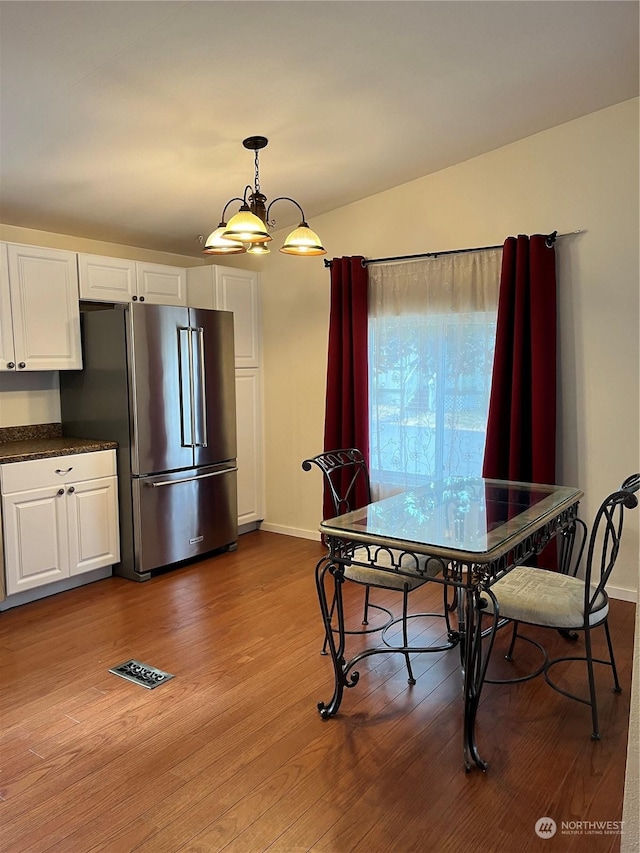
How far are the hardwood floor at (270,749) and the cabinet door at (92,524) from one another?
503mm

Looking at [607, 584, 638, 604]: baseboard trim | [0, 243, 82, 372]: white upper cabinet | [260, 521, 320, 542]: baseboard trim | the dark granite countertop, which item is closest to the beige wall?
[607, 584, 638, 604]: baseboard trim

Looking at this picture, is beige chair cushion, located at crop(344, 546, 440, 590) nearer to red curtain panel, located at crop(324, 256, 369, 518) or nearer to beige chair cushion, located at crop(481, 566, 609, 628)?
beige chair cushion, located at crop(481, 566, 609, 628)

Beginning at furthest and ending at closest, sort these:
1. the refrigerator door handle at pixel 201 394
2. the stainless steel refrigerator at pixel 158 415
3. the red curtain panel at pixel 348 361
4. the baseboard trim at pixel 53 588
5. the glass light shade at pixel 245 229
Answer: the red curtain panel at pixel 348 361 → the refrigerator door handle at pixel 201 394 → the stainless steel refrigerator at pixel 158 415 → the baseboard trim at pixel 53 588 → the glass light shade at pixel 245 229

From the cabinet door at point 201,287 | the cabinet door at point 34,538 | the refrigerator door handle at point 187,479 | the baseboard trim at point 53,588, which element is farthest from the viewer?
the cabinet door at point 201,287

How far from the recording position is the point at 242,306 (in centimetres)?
475

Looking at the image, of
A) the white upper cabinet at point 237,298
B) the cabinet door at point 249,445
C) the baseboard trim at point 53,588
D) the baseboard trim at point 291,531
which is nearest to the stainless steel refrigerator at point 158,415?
the baseboard trim at point 53,588

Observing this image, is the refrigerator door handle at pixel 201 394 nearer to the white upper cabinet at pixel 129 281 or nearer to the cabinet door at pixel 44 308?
the white upper cabinet at pixel 129 281

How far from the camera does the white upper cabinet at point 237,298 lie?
4.57m

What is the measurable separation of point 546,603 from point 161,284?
3.33m

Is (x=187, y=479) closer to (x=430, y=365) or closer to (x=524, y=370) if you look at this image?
(x=430, y=365)

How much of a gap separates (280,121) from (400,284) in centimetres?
145

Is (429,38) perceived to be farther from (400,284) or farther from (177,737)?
(177,737)

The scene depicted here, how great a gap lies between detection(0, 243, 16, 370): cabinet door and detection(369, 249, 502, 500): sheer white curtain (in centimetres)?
226

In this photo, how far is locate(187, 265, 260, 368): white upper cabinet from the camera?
4570mm
